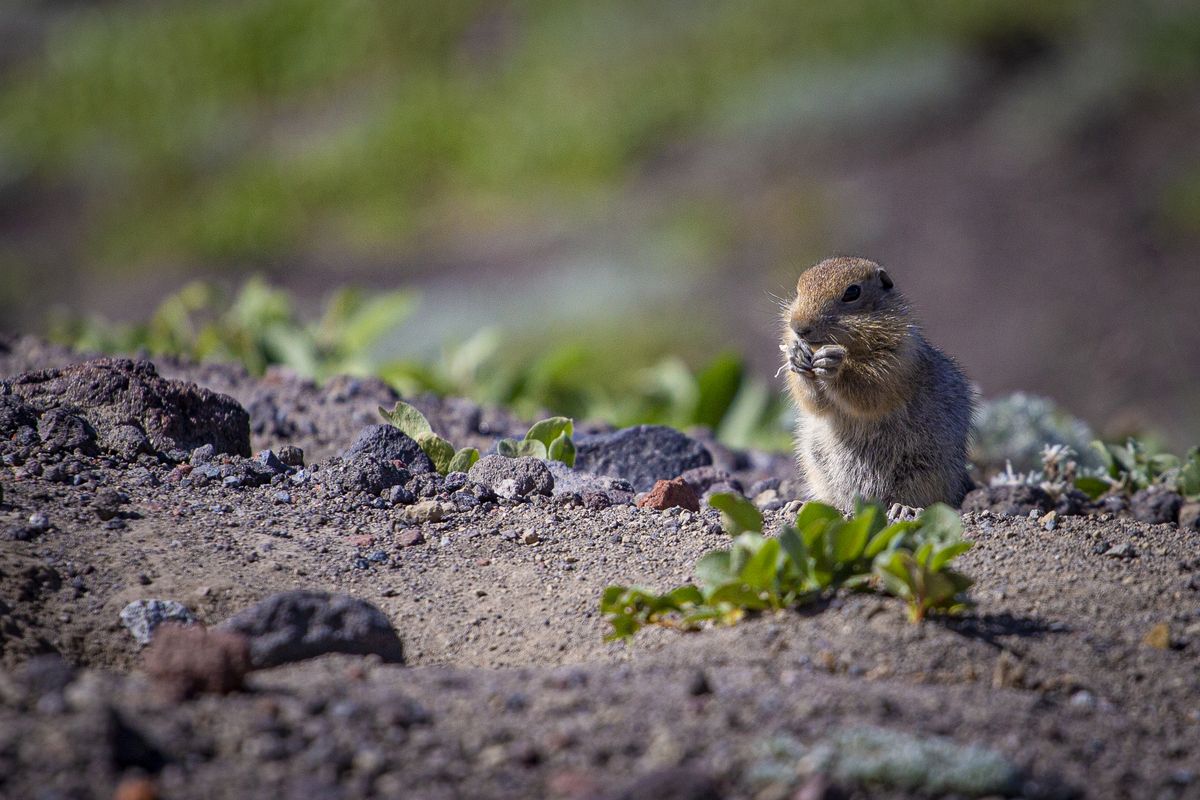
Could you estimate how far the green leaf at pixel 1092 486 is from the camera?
438cm

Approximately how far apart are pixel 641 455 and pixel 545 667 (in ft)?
5.89

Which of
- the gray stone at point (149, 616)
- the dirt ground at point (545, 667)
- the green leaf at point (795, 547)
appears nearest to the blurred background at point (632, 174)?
the dirt ground at point (545, 667)

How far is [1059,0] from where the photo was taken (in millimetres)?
12859

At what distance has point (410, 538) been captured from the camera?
3.58 metres

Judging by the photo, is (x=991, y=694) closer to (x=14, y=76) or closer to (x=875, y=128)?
(x=875, y=128)

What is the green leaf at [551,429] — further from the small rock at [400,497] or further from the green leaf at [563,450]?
the small rock at [400,497]

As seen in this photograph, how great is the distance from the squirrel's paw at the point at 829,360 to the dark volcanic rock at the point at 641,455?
2.02ft

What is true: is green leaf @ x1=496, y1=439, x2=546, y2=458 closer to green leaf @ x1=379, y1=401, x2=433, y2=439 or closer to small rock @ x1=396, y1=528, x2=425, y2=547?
green leaf @ x1=379, y1=401, x2=433, y2=439

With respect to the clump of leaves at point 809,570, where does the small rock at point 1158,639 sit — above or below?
below

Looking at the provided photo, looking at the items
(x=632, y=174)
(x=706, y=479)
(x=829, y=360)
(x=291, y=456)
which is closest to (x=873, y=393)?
(x=829, y=360)

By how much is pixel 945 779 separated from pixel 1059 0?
1252cm

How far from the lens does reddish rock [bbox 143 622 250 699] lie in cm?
236

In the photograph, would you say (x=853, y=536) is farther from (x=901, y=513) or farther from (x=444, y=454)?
(x=444, y=454)

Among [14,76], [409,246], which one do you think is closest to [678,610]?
[409,246]
